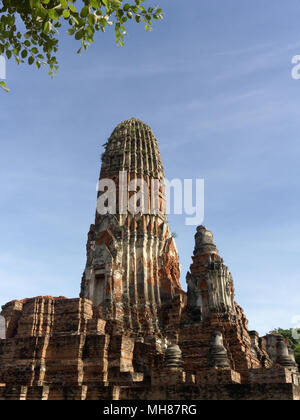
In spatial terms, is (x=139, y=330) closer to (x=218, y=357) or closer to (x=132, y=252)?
(x=132, y=252)

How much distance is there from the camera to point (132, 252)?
26.4 m

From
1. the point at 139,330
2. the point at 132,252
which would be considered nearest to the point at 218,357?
the point at 139,330

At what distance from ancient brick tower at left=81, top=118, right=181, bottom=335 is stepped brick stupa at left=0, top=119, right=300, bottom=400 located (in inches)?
2.8

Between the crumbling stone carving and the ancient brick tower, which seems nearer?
the crumbling stone carving

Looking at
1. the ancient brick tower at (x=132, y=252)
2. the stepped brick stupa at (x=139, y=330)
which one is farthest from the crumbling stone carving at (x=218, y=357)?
the ancient brick tower at (x=132, y=252)

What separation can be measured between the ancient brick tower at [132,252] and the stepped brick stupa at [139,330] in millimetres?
72

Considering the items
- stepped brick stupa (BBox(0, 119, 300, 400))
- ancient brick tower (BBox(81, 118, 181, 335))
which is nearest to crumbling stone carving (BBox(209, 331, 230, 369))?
stepped brick stupa (BBox(0, 119, 300, 400))

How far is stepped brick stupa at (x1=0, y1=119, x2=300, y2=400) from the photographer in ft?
47.8

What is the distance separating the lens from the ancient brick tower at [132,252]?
945 inches

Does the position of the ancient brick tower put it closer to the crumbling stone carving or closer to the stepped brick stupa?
the stepped brick stupa
